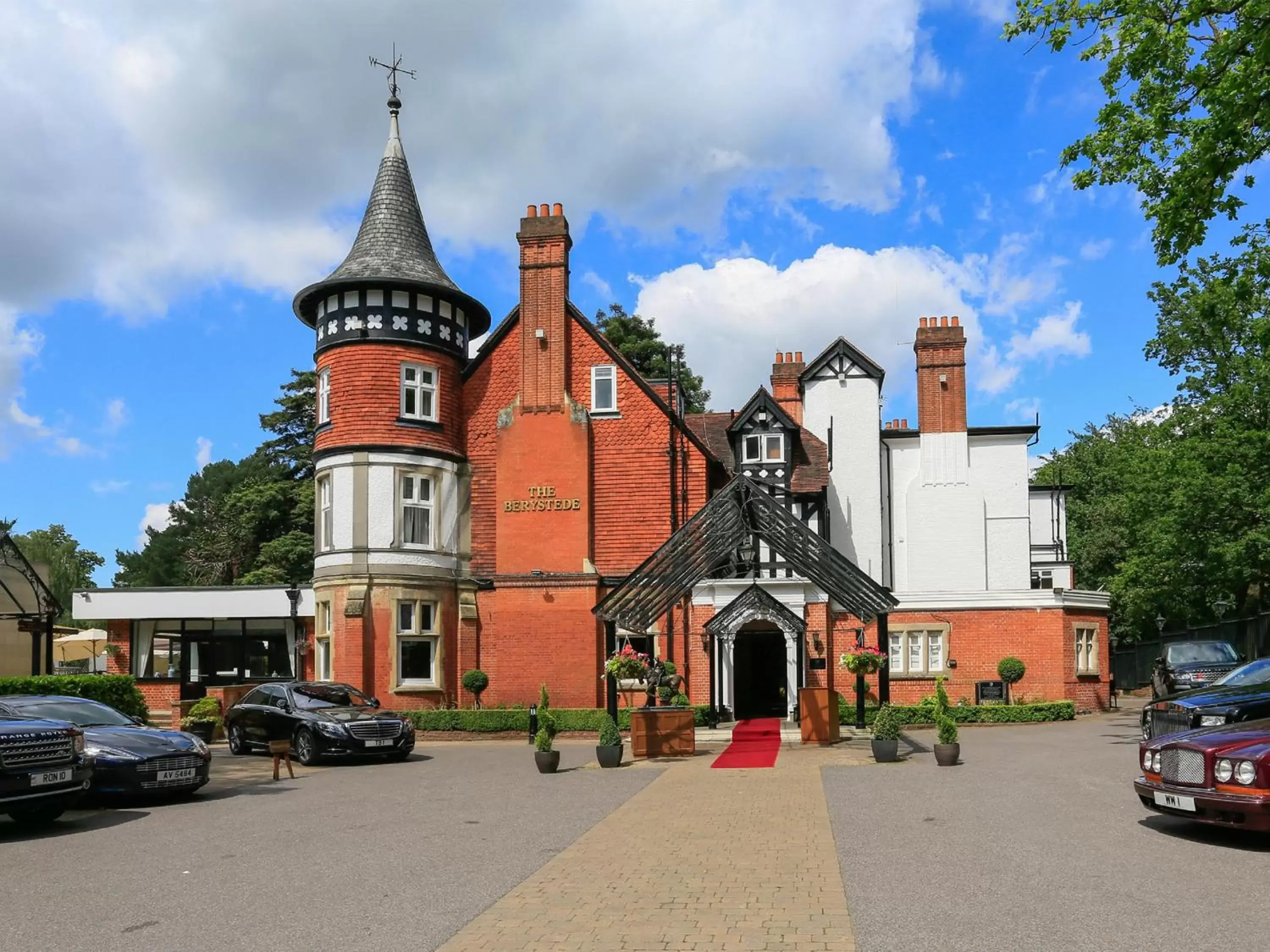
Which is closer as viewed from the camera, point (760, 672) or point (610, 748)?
point (610, 748)

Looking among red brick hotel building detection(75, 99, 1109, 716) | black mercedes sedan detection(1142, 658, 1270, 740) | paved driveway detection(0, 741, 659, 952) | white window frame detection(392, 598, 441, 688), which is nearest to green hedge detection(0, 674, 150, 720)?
paved driveway detection(0, 741, 659, 952)

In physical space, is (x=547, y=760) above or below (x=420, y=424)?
below

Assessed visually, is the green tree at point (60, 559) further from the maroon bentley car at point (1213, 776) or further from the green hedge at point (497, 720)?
the maroon bentley car at point (1213, 776)

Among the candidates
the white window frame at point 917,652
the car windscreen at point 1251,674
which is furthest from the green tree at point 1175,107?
the white window frame at point 917,652

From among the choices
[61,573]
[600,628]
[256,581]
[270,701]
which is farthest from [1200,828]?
[61,573]

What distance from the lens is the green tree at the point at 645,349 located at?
5406 centimetres

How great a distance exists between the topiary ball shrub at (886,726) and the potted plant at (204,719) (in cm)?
1515

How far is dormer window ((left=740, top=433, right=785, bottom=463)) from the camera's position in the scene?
32.3 m

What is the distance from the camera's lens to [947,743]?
1758cm

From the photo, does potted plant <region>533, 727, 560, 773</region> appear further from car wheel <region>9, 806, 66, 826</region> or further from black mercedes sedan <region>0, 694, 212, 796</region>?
car wheel <region>9, 806, 66, 826</region>

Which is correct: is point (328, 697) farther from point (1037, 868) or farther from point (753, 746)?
point (1037, 868)

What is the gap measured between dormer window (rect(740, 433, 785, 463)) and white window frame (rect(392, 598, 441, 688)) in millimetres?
9958

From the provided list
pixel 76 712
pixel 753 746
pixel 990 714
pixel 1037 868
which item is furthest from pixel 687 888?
pixel 990 714

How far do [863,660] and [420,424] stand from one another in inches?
505
